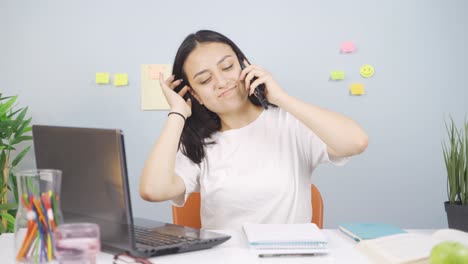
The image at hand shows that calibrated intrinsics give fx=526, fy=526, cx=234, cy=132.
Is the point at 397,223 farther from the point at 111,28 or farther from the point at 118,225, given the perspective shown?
the point at 118,225

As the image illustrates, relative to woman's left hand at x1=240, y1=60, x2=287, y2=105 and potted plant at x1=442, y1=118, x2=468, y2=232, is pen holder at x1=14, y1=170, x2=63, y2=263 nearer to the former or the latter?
woman's left hand at x1=240, y1=60, x2=287, y2=105

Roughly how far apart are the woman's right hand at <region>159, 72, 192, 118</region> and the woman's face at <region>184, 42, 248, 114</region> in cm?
7

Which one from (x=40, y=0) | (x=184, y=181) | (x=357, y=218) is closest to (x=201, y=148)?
(x=184, y=181)

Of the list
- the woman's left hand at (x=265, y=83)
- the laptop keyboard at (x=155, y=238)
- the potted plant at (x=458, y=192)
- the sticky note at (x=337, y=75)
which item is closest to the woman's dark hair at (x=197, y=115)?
the woman's left hand at (x=265, y=83)

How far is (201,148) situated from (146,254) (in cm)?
71

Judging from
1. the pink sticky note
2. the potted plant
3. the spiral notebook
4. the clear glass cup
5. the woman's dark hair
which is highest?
the pink sticky note

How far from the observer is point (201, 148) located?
1808mm

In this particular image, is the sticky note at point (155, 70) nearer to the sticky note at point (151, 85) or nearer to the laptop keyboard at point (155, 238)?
the sticky note at point (151, 85)

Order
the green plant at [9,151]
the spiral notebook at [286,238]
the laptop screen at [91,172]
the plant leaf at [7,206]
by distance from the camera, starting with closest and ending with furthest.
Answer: the laptop screen at [91,172]
the spiral notebook at [286,238]
the plant leaf at [7,206]
the green plant at [9,151]

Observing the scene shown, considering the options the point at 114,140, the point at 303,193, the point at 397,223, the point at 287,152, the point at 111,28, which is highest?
the point at 111,28

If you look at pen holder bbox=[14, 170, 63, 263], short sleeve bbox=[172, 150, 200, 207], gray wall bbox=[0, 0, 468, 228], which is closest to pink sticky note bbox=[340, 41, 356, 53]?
gray wall bbox=[0, 0, 468, 228]

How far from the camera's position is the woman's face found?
172cm

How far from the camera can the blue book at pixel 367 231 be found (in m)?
1.31

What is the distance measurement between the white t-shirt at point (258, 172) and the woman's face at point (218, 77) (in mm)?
115
